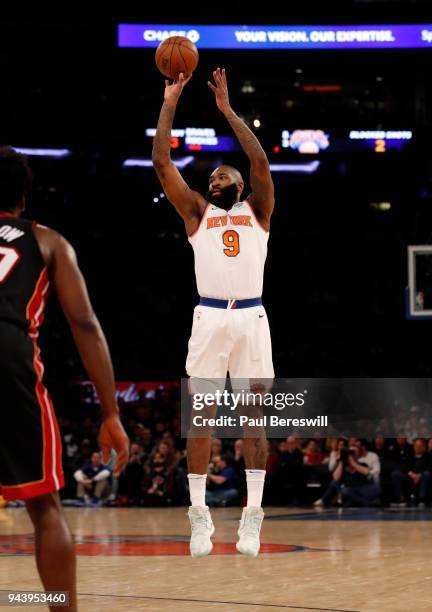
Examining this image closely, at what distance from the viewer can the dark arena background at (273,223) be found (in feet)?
49.7

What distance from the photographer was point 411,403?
1905 cm

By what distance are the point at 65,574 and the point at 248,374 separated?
2808 millimetres

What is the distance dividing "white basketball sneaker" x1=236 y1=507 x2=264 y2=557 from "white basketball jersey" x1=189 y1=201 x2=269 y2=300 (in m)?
1.28

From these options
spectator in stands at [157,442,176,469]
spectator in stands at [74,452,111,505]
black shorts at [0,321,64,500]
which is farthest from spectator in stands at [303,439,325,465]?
black shorts at [0,321,64,500]

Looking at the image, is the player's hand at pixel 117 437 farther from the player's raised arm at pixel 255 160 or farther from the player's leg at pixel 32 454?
the player's raised arm at pixel 255 160

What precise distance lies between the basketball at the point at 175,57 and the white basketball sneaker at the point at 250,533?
2.68 meters

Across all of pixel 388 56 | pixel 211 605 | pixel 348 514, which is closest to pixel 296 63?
pixel 388 56

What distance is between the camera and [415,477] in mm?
14945

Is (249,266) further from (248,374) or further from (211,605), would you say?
(211,605)

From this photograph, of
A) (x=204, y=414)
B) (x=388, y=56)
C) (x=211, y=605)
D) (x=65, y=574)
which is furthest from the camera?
(x=388, y=56)

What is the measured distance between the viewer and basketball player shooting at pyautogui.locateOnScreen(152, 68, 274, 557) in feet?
20.2

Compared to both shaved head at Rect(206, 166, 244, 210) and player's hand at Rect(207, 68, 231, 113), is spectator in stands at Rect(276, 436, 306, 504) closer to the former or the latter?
shaved head at Rect(206, 166, 244, 210)

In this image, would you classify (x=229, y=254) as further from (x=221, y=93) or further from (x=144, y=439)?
(x=144, y=439)

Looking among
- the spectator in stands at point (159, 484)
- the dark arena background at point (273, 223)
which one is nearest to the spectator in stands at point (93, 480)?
the dark arena background at point (273, 223)
